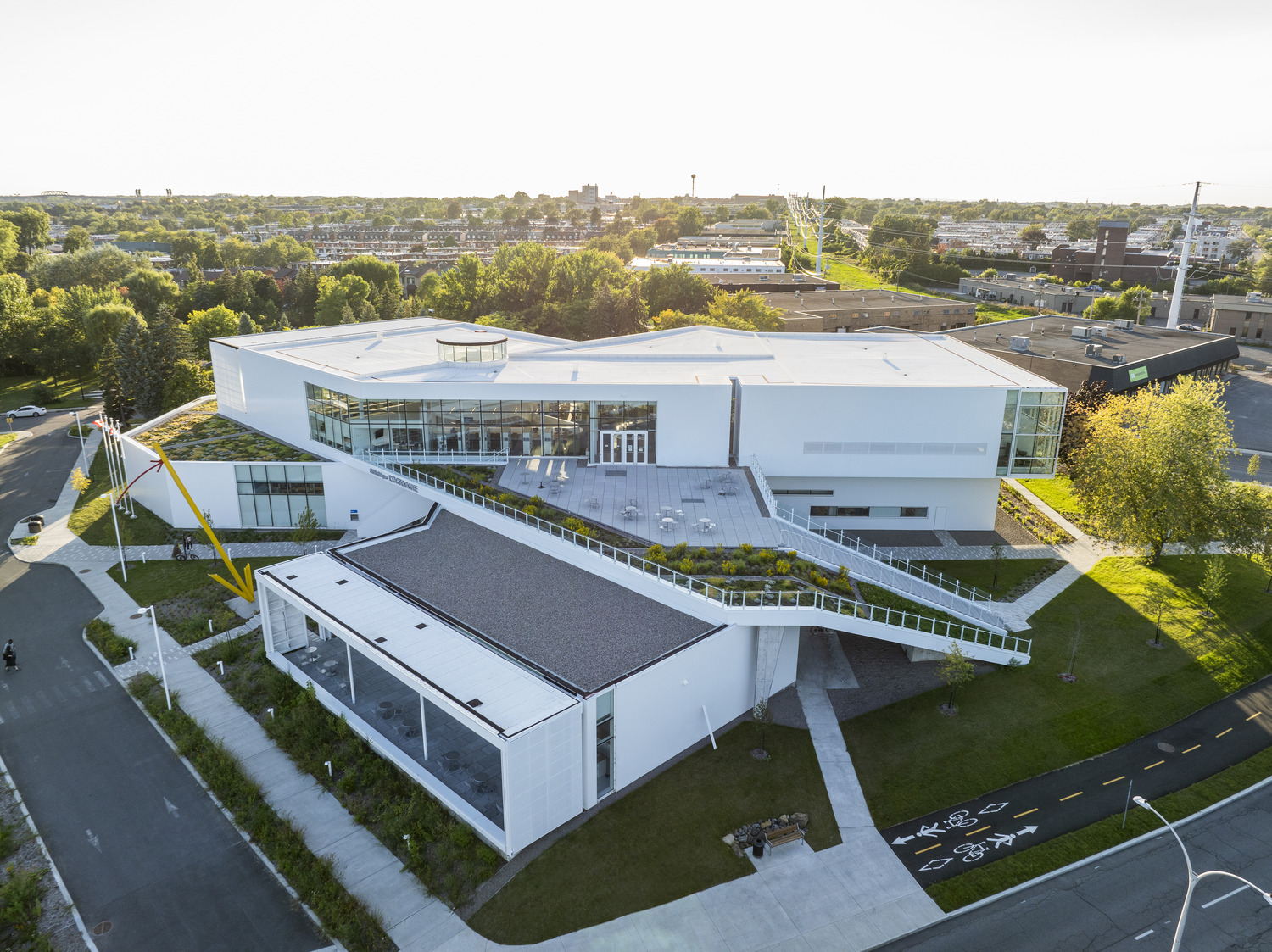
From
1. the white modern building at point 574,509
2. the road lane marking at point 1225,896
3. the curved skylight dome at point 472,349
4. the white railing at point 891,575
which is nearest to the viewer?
the road lane marking at point 1225,896

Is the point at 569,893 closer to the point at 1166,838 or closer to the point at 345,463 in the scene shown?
the point at 1166,838

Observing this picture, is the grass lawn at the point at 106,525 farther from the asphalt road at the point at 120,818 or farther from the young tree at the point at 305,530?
the asphalt road at the point at 120,818

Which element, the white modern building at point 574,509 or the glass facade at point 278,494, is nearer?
the white modern building at point 574,509

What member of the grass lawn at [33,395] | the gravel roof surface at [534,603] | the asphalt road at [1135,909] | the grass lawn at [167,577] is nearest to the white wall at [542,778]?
the gravel roof surface at [534,603]

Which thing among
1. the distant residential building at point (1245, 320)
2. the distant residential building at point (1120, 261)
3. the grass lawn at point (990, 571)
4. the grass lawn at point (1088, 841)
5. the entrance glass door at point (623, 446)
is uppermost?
the distant residential building at point (1120, 261)

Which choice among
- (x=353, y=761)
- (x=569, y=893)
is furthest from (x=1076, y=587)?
(x=353, y=761)

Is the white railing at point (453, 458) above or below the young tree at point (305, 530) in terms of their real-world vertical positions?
above
